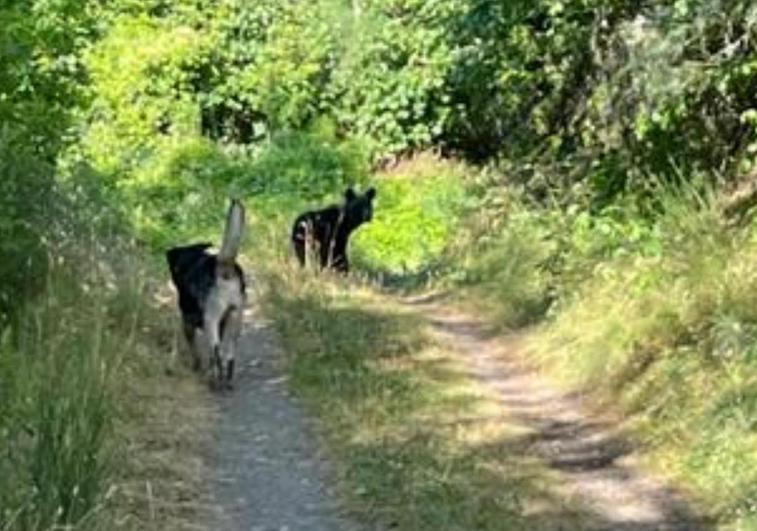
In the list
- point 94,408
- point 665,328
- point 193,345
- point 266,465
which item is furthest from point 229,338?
point 94,408

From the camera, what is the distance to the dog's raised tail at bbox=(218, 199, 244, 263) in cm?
1060

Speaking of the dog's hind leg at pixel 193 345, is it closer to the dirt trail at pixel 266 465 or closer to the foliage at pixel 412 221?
the dirt trail at pixel 266 465

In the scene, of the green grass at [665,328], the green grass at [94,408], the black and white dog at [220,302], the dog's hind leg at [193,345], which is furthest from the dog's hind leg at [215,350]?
the green grass at [665,328]

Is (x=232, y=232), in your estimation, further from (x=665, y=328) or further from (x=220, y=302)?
(x=665, y=328)

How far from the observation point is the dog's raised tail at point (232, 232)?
1060 centimetres

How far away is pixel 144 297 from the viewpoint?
1195cm

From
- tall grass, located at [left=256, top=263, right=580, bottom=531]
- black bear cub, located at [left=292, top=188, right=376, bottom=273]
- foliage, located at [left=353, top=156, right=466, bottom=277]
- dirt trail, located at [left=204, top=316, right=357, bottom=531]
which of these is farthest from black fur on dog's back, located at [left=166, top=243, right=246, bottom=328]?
foliage, located at [left=353, top=156, right=466, bottom=277]

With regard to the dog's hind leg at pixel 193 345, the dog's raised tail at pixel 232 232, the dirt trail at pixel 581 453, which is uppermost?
the dog's raised tail at pixel 232 232

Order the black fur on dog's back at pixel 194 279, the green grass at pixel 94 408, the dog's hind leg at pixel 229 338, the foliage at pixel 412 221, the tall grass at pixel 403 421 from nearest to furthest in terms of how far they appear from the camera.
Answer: the green grass at pixel 94 408, the tall grass at pixel 403 421, the dog's hind leg at pixel 229 338, the black fur on dog's back at pixel 194 279, the foliage at pixel 412 221

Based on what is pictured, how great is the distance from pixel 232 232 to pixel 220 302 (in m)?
0.55

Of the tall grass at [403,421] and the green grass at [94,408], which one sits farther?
the tall grass at [403,421]

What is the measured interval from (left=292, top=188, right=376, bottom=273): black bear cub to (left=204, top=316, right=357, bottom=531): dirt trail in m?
4.37

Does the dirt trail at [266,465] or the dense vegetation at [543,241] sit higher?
the dense vegetation at [543,241]

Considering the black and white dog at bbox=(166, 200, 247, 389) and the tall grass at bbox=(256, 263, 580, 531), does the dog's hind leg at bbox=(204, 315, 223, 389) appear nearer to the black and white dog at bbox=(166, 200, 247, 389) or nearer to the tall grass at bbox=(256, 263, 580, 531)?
the black and white dog at bbox=(166, 200, 247, 389)
